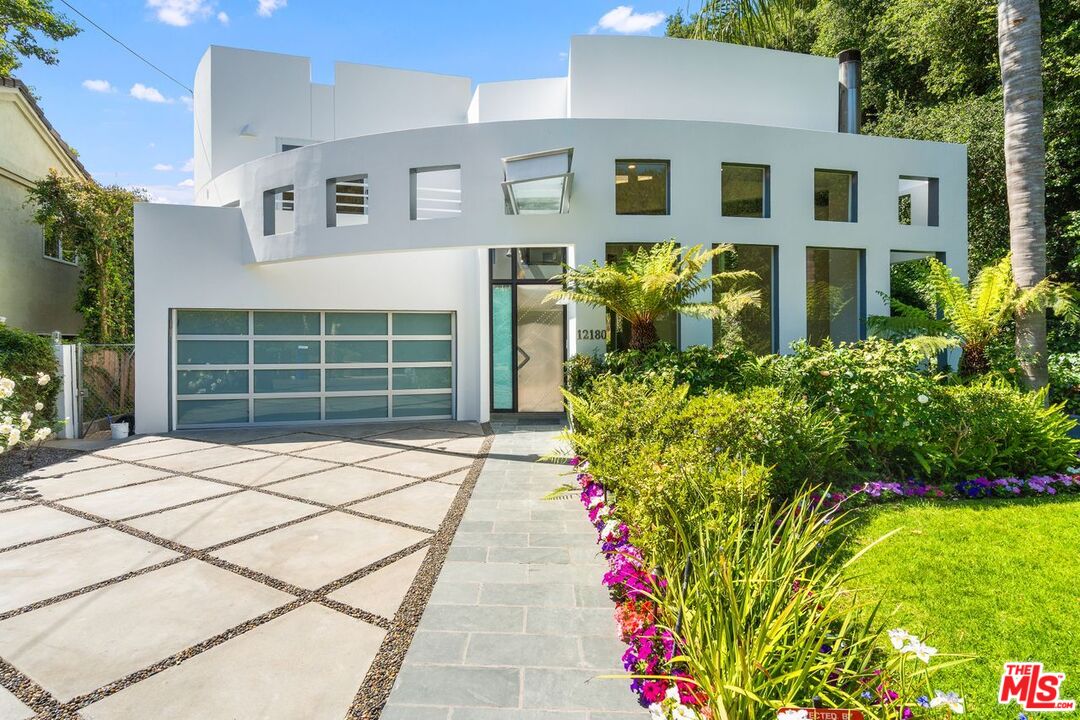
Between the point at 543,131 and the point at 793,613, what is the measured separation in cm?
804

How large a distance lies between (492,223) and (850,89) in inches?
332

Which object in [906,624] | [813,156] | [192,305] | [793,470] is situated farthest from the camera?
[192,305]

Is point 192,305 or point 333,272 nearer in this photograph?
point 192,305

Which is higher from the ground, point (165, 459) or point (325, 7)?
point (325, 7)

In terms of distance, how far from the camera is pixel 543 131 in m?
8.67

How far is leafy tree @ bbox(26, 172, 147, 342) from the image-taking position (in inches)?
498

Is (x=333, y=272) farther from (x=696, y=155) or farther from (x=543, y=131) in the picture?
(x=696, y=155)

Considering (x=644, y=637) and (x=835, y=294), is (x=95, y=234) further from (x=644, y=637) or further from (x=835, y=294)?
(x=835, y=294)

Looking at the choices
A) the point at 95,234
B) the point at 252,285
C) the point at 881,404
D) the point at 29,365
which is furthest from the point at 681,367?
the point at 95,234

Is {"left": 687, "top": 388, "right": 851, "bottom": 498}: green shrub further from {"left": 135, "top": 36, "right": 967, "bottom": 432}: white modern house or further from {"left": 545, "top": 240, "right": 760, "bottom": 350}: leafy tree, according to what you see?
{"left": 135, "top": 36, "right": 967, "bottom": 432}: white modern house

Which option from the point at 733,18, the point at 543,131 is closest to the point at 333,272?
the point at 543,131

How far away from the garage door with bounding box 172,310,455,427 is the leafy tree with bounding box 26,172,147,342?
4.33 metres

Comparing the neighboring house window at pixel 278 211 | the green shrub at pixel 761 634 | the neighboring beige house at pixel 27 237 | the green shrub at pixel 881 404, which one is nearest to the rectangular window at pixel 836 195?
the green shrub at pixel 881 404

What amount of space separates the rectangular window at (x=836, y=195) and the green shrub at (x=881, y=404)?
4.55m
